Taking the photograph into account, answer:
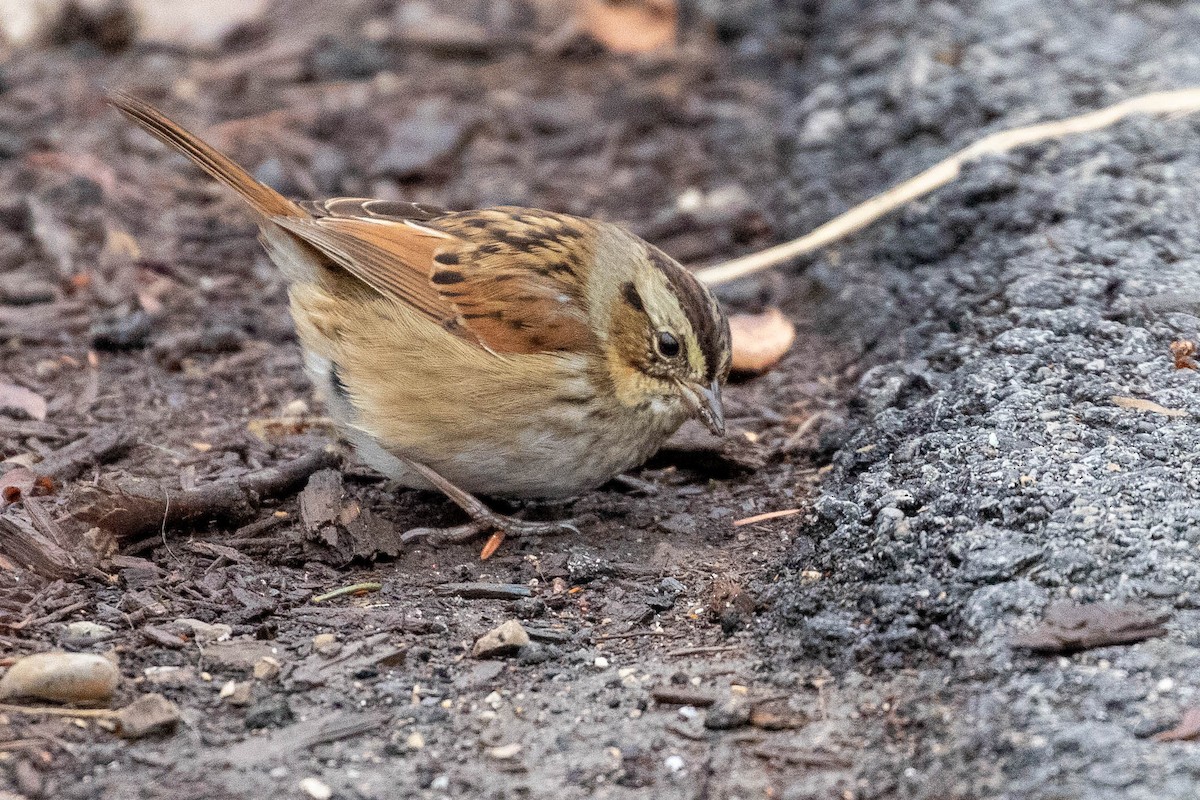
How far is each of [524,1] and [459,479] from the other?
211 inches

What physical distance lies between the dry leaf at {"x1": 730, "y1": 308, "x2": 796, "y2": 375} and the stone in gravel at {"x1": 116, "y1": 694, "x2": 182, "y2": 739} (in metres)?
3.04

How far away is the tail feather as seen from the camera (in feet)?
16.5

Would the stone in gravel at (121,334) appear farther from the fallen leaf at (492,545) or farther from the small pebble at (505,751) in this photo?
the small pebble at (505,751)

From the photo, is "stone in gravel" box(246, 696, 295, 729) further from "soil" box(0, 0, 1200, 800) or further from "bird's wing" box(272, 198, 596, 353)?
"bird's wing" box(272, 198, 596, 353)

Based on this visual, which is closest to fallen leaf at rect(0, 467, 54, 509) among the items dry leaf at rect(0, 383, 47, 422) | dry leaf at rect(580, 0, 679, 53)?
dry leaf at rect(0, 383, 47, 422)

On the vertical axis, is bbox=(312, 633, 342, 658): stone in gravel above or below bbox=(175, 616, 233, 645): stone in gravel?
below

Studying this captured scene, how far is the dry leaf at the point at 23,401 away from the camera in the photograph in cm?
518

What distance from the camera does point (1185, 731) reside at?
2980 mm

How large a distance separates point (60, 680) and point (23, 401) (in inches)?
83.1

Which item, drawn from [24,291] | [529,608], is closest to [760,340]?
[529,608]

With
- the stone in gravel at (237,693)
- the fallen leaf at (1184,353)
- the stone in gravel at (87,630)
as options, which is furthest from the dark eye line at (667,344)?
the stone in gravel at (87,630)

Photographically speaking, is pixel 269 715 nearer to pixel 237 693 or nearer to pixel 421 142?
pixel 237 693

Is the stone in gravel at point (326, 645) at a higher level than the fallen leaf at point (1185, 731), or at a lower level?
lower

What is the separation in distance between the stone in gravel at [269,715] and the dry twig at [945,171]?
3.42 m
